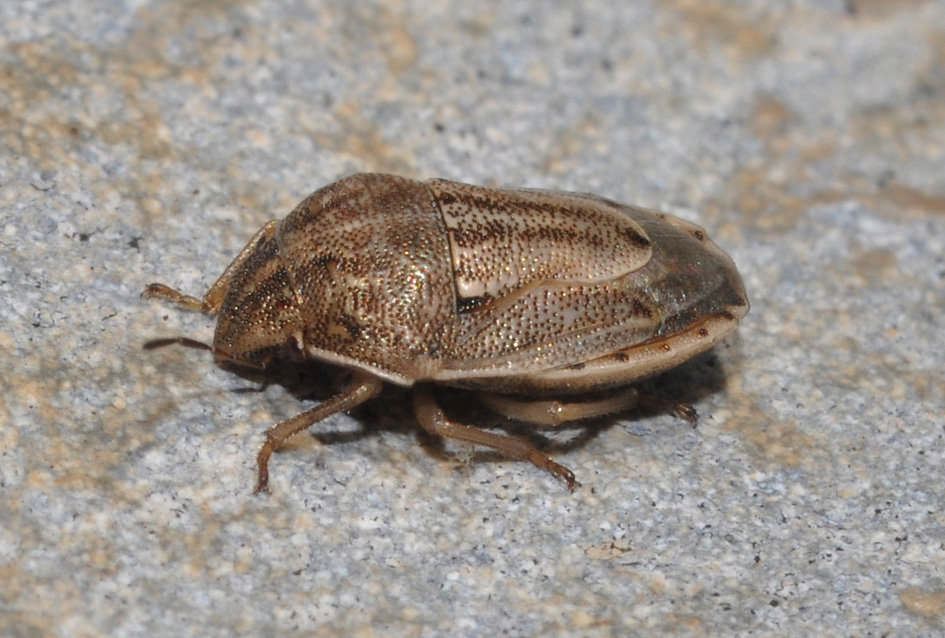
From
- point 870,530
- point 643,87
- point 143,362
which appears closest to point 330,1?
point 643,87

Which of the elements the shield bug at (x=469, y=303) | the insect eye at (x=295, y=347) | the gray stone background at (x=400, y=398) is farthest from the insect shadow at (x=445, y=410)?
the insect eye at (x=295, y=347)

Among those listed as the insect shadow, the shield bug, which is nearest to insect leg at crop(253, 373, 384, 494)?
the shield bug

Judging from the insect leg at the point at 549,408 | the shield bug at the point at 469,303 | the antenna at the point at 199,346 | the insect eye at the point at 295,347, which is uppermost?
the shield bug at the point at 469,303

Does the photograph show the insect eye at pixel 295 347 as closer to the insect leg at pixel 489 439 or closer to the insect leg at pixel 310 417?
the insect leg at pixel 310 417

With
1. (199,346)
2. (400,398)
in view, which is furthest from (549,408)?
(199,346)

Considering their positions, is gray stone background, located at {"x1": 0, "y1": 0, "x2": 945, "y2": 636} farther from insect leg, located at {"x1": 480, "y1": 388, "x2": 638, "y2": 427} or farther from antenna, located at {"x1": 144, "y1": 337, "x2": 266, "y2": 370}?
insect leg, located at {"x1": 480, "y1": 388, "x2": 638, "y2": 427}

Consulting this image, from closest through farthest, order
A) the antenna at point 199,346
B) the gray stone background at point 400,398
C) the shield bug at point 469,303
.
Result: the gray stone background at point 400,398, the shield bug at point 469,303, the antenna at point 199,346
